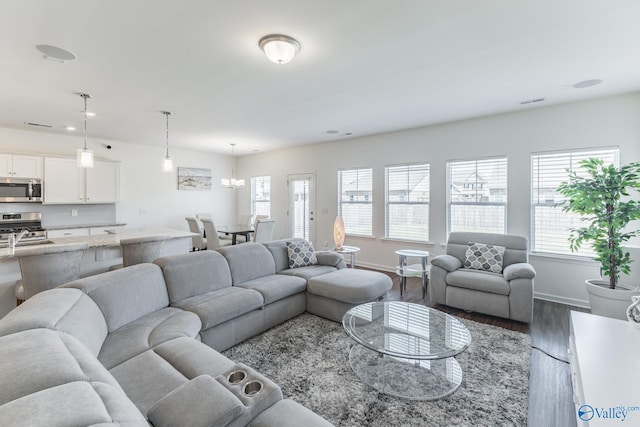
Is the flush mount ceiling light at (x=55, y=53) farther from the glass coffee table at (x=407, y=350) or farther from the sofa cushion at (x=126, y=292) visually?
the glass coffee table at (x=407, y=350)

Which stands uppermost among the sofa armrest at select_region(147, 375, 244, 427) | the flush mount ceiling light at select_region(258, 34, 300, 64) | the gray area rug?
the flush mount ceiling light at select_region(258, 34, 300, 64)

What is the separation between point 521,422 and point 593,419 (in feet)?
1.95

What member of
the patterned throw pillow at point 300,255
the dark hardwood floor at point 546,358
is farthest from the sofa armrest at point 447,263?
the patterned throw pillow at point 300,255

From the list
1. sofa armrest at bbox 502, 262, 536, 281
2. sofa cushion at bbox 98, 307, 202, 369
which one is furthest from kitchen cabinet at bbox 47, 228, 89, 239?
sofa armrest at bbox 502, 262, 536, 281

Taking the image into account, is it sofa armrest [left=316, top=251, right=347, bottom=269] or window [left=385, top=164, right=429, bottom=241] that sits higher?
window [left=385, top=164, right=429, bottom=241]

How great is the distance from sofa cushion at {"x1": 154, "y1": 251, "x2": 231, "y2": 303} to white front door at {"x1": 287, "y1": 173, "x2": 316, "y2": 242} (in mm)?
3758

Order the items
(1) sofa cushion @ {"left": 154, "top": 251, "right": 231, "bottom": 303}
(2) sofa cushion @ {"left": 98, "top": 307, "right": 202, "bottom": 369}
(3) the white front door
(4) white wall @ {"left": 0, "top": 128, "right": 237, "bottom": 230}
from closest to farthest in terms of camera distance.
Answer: (2) sofa cushion @ {"left": 98, "top": 307, "right": 202, "bottom": 369}, (1) sofa cushion @ {"left": 154, "top": 251, "right": 231, "bottom": 303}, (4) white wall @ {"left": 0, "top": 128, "right": 237, "bottom": 230}, (3) the white front door

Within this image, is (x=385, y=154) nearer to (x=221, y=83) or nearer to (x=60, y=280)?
(x=221, y=83)

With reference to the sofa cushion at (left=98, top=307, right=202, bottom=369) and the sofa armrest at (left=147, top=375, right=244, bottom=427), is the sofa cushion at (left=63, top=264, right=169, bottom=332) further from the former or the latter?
the sofa armrest at (left=147, top=375, right=244, bottom=427)

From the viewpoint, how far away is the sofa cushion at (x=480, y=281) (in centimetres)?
336

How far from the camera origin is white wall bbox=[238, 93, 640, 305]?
3678 mm

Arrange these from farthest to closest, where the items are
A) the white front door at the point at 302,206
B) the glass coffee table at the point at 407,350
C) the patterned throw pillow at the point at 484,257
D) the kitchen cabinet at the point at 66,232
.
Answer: the white front door at the point at 302,206
the kitchen cabinet at the point at 66,232
the patterned throw pillow at the point at 484,257
the glass coffee table at the point at 407,350

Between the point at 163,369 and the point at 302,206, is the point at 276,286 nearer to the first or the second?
the point at 163,369

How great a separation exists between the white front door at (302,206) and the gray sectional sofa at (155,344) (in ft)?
10.9
